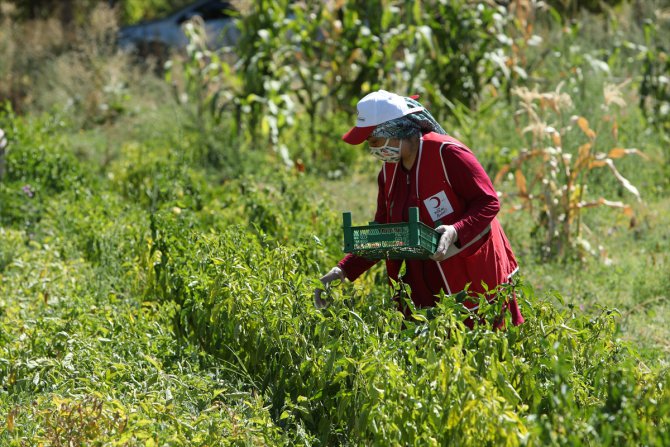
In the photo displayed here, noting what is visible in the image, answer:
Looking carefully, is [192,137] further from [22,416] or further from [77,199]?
[22,416]

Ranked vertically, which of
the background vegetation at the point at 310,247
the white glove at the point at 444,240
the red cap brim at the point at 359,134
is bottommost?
the background vegetation at the point at 310,247

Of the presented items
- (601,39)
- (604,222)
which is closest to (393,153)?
(604,222)

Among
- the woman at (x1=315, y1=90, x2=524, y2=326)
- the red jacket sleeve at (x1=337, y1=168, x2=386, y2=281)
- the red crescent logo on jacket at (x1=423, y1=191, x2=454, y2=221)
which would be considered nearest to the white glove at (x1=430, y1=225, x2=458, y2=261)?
the woman at (x1=315, y1=90, x2=524, y2=326)

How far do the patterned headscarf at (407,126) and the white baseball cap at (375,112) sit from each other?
3cm

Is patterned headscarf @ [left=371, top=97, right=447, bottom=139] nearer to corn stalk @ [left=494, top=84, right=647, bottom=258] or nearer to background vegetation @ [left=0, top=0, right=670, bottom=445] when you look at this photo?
background vegetation @ [left=0, top=0, right=670, bottom=445]

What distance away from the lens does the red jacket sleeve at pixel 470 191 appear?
3.43 m

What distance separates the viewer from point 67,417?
10.1 feet

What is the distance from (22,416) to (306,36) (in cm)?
571

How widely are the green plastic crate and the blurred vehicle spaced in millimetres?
11928

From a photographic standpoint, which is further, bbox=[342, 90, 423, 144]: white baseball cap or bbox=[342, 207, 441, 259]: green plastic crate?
bbox=[342, 90, 423, 144]: white baseball cap

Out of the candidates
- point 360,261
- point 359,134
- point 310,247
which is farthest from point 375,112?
point 310,247

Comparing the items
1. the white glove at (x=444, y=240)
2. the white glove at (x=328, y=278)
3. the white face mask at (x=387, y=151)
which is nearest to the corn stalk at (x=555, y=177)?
the white glove at (x=328, y=278)

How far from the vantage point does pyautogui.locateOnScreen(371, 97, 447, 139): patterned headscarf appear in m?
3.51

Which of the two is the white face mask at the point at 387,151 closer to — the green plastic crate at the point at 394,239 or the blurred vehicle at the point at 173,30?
the green plastic crate at the point at 394,239
